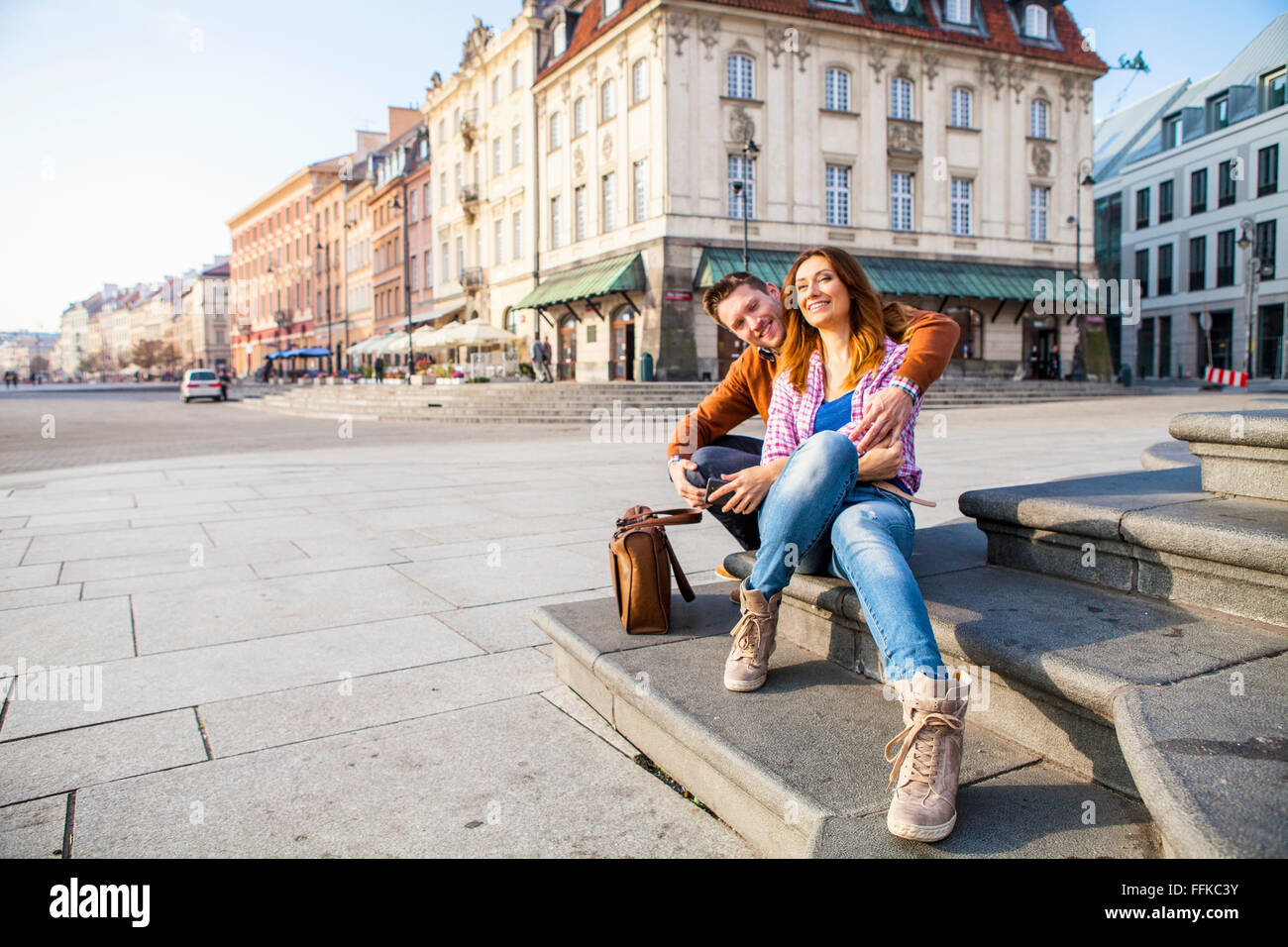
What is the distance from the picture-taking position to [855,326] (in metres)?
3.59

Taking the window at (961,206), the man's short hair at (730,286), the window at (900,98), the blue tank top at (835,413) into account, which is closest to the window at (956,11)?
the window at (900,98)

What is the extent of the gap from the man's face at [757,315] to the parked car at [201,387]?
42410 millimetres

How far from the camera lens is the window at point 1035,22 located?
3503 cm

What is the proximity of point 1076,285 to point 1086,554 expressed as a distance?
35.8m

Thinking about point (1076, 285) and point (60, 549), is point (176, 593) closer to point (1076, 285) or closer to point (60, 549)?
point (60, 549)

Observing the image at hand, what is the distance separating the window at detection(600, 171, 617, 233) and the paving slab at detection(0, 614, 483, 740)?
30.5m

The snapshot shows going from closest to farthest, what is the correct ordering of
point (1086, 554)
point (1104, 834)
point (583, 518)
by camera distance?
point (1104, 834) < point (1086, 554) < point (583, 518)

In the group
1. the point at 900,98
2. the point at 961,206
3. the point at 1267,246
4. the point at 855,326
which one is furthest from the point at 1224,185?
the point at 855,326

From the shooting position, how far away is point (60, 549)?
6.76 m

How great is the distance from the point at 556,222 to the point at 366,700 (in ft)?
117

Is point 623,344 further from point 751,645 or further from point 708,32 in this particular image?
point 751,645

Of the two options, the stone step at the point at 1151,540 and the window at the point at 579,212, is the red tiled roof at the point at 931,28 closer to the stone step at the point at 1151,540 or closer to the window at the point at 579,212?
the window at the point at 579,212

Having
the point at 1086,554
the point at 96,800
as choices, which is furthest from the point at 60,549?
the point at 1086,554
